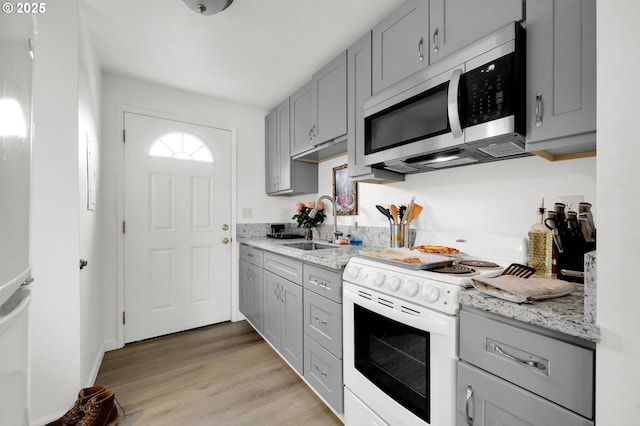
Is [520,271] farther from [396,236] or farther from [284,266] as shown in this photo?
[284,266]

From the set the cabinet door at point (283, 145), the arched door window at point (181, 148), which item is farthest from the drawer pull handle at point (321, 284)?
the arched door window at point (181, 148)

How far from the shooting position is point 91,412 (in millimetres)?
1446

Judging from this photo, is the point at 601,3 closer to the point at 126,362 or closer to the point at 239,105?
the point at 239,105

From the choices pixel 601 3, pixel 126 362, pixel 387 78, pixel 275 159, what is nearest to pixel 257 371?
pixel 126 362

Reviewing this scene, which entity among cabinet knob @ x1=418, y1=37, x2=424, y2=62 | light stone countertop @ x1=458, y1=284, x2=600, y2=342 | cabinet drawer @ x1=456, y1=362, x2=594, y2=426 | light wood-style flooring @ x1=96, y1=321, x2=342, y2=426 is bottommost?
light wood-style flooring @ x1=96, y1=321, x2=342, y2=426

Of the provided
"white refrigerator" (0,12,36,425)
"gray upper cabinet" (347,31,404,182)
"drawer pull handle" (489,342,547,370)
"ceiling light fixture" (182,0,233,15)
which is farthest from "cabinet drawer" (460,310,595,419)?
"ceiling light fixture" (182,0,233,15)

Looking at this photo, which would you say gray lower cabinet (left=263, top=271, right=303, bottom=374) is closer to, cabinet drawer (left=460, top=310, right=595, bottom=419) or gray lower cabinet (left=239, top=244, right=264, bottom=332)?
gray lower cabinet (left=239, top=244, right=264, bottom=332)

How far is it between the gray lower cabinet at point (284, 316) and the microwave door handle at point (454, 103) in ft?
4.28

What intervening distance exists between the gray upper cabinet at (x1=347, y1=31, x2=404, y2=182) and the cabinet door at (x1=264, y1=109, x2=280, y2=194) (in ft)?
4.08

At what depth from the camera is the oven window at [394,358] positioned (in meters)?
1.05

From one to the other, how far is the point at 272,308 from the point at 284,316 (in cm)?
22

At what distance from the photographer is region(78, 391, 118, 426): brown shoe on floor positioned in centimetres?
144

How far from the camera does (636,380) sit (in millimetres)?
583

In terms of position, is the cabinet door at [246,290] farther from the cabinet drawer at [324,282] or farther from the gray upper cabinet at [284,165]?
the cabinet drawer at [324,282]
